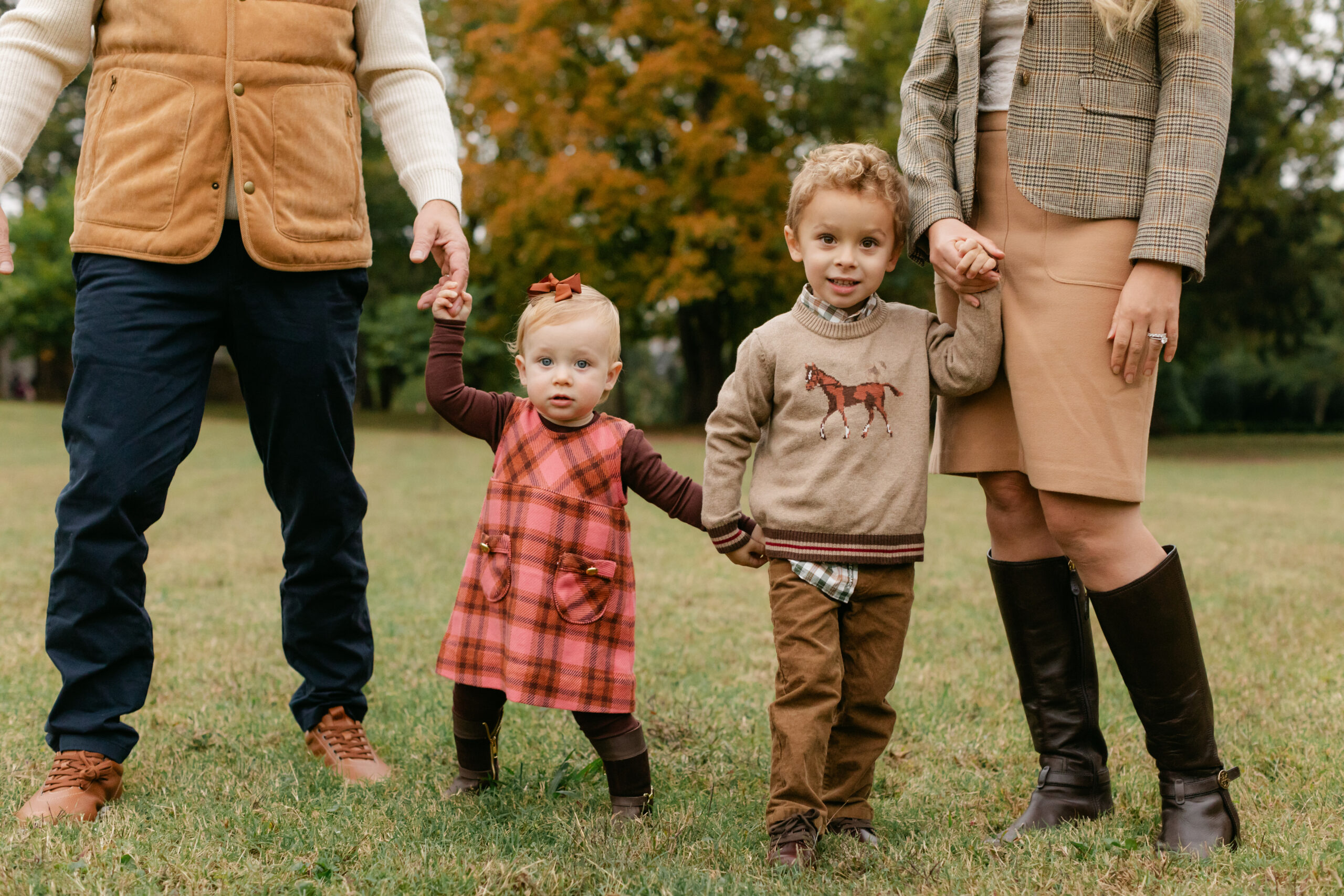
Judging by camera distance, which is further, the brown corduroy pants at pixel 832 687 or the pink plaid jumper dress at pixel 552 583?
the pink plaid jumper dress at pixel 552 583

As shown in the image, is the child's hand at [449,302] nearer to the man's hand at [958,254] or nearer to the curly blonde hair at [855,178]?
the curly blonde hair at [855,178]

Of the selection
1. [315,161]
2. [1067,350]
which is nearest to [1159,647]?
[1067,350]

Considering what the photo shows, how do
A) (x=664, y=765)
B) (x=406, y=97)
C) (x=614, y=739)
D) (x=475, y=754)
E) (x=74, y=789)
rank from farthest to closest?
(x=664, y=765) < (x=406, y=97) < (x=475, y=754) < (x=614, y=739) < (x=74, y=789)

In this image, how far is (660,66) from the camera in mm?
20016

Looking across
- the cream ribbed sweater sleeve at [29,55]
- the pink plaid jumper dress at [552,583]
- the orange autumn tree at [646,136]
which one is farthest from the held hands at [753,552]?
the orange autumn tree at [646,136]

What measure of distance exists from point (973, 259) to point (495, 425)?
1.16 m

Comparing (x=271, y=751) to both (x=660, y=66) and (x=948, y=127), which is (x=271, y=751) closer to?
(x=948, y=127)

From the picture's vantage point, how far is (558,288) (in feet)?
8.64

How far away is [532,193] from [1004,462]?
1880cm

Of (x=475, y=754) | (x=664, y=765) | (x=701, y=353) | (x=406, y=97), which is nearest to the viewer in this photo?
(x=475, y=754)

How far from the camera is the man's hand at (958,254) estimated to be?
2.32 meters

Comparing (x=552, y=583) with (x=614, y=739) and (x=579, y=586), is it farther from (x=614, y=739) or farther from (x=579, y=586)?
(x=614, y=739)

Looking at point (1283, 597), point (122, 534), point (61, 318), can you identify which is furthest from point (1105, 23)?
point (61, 318)

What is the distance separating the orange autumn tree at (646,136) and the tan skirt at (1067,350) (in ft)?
58.2
